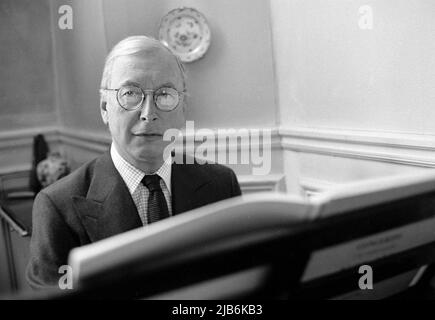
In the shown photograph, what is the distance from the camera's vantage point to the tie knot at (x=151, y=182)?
1.19 m

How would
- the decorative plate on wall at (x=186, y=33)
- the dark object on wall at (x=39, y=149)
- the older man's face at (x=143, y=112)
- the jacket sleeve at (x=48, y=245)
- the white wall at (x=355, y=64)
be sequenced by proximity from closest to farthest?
the jacket sleeve at (x=48, y=245) → the older man's face at (x=143, y=112) → the white wall at (x=355, y=64) → the decorative plate on wall at (x=186, y=33) → the dark object on wall at (x=39, y=149)

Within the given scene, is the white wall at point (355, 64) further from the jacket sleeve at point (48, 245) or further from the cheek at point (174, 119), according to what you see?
the jacket sleeve at point (48, 245)

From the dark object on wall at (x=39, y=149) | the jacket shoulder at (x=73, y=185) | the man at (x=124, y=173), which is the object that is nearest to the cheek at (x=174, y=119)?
the man at (x=124, y=173)

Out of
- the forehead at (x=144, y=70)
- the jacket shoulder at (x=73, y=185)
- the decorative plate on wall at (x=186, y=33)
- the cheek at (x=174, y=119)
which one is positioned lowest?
the jacket shoulder at (x=73, y=185)

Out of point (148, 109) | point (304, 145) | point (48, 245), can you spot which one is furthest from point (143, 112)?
point (304, 145)

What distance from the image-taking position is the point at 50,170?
91.6 inches

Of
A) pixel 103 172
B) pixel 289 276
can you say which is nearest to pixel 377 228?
pixel 289 276

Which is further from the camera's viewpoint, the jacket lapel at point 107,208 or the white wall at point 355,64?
the white wall at point 355,64

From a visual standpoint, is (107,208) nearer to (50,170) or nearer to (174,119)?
(174,119)

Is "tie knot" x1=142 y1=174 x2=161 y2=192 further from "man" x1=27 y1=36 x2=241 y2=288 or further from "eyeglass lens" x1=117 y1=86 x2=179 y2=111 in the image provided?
"eyeglass lens" x1=117 y1=86 x2=179 y2=111
